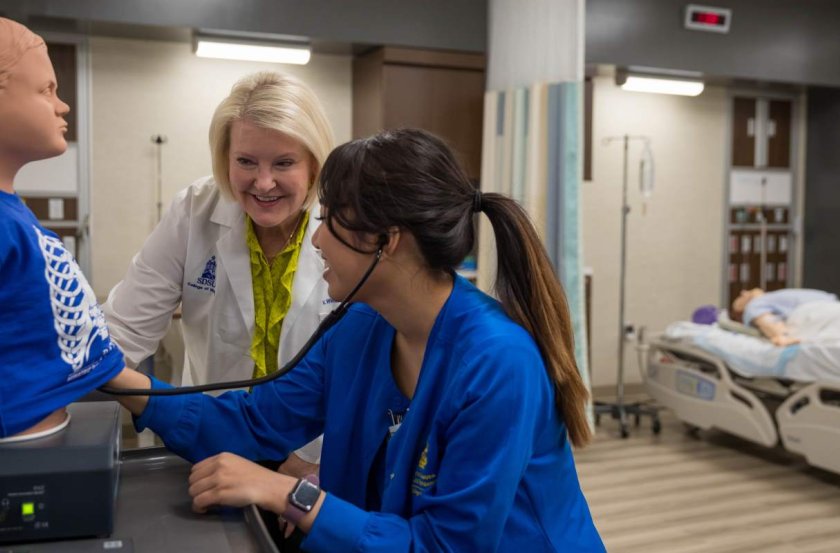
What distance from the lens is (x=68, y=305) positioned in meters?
1.00

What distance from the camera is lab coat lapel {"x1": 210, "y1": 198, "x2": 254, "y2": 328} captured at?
169 cm

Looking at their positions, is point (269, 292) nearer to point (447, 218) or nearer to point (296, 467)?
point (296, 467)

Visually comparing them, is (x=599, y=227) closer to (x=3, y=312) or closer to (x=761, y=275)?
(x=761, y=275)

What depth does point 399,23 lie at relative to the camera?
13.6ft

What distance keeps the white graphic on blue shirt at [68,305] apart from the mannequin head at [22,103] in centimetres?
11

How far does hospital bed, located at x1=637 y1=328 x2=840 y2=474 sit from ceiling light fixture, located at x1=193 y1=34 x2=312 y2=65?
236 centimetres

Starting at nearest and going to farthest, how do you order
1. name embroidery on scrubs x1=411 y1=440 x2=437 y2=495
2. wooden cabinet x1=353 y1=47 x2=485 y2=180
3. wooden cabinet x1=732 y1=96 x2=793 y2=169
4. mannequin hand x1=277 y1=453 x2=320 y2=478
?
1. name embroidery on scrubs x1=411 y1=440 x2=437 y2=495
2. mannequin hand x1=277 y1=453 x2=320 y2=478
3. wooden cabinet x1=353 y1=47 x2=485 y2=180
4. wooden cabinet x1=732 y1=96 x2=793 y2=169

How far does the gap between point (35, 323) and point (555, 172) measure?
3.07 meters

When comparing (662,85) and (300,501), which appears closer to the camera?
(300,501)

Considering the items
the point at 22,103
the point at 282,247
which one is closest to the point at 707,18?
the point at 282,247

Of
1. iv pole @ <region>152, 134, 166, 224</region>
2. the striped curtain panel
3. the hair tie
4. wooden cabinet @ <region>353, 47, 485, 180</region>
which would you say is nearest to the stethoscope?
the hair tie

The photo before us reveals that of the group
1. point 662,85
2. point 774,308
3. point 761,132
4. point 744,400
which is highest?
point 662,85

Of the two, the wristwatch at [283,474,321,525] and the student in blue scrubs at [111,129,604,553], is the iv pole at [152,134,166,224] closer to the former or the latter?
the student in blue scrubs at [111,129,604,553]

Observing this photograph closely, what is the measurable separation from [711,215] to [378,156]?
4.83 m
